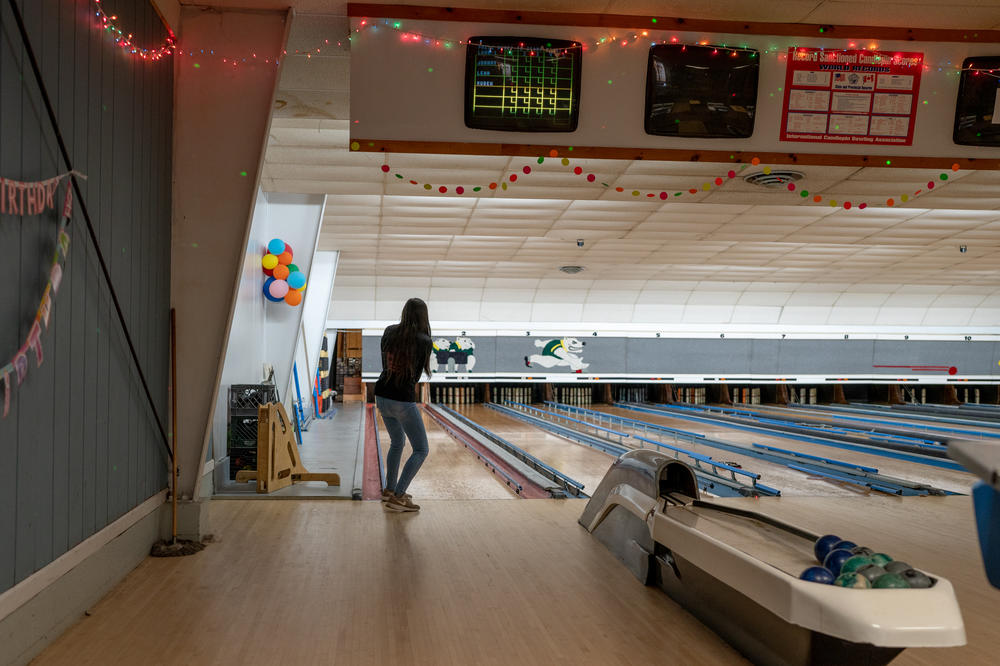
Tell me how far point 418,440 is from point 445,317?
1298cm

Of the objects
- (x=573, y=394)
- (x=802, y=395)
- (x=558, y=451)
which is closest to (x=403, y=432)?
(x=558, y=451)

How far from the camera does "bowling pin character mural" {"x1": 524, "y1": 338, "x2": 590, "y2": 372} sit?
18719mm

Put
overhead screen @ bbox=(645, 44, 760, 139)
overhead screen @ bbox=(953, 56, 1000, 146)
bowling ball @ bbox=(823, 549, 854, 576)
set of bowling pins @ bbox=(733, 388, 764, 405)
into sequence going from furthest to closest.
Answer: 1. set of bowling pins @ bbox=(733, 388, 764, 405)
2. overhead screen @ bbox=(953, 56, 1000, 146)
3. overhead screen @ bbox=(645, 44, 760, 139)
4. bowling ball @ bbox=(823, 549, 854, 576)

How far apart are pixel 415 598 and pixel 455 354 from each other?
49.3ft

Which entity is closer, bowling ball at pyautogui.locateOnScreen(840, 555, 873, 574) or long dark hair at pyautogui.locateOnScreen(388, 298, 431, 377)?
bowling ball at pyautogui.locateOnScreen(840, 555, 873, 574)

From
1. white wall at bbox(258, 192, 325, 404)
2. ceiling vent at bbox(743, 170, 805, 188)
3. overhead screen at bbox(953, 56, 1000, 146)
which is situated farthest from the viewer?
white wall at bbox(258, 192, 325, 404)

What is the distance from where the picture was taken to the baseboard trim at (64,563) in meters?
2.47

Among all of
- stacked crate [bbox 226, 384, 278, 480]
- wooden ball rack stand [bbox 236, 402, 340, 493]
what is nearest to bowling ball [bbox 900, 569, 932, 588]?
wooden ball rack stand [bbox 236, 402, 340, 493]

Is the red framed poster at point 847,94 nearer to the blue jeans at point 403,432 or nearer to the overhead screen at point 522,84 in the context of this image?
the overhead screen at point 522,84

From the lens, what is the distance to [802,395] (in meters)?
20.0

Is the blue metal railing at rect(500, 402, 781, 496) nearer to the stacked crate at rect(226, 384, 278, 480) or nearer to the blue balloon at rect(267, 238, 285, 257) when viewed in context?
the stacked crate at rect(226, 384, 278, 480)

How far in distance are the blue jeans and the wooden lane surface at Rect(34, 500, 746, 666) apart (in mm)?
439

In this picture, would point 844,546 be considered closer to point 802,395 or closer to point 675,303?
point 675,303

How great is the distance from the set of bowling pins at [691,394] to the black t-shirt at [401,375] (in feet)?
51.3
